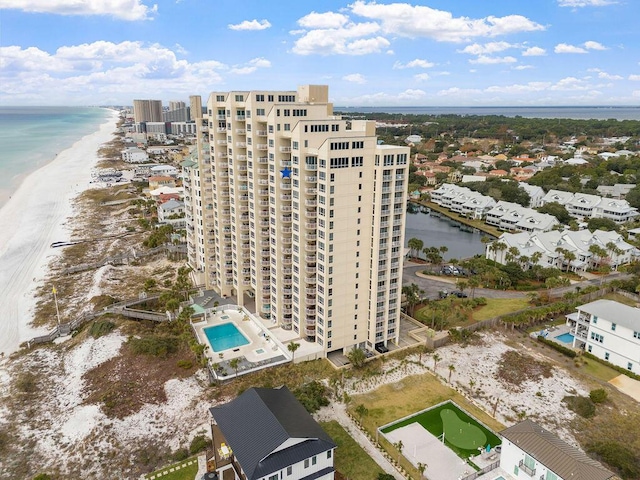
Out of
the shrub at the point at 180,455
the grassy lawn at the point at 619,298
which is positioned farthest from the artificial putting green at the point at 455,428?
the grassy lawn at the point at 619,298

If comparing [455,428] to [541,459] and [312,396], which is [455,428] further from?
[312,396]

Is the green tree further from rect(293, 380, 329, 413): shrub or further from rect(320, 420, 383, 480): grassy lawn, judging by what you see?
rect(320, 420, 383, 480): grassy lawn

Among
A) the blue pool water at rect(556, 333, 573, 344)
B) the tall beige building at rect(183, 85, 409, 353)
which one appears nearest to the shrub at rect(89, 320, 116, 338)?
the tall beige building at rect(183, 85, 409, 353)

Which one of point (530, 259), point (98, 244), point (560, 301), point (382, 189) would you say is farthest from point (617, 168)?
point (98, 244)

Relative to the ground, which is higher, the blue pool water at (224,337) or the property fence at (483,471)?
the blue pool water at (224,337)

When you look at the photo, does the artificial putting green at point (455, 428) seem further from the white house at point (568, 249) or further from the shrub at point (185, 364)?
the white house at point (568, 249)

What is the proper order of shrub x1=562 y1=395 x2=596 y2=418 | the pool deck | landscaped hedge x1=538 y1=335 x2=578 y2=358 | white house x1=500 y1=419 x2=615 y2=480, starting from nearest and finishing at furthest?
white house x1=500 y1=419 x2=615 y2=480
shrub x1=562 y1=395 x2=596 y2=418
the pool deck
landscaped hedge x1=538 y1=335 x2=578 y2=358

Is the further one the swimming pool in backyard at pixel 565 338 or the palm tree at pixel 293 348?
the swimming pool in backyard at pixel 565 338

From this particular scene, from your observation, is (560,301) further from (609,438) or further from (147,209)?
(147,209)
